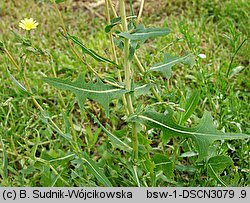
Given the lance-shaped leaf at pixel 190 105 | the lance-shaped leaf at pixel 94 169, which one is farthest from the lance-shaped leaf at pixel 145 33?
the lance-shaped leaf at pixel 94 169

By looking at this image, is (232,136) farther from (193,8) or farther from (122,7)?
(193,8)

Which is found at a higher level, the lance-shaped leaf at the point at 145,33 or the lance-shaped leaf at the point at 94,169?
the lance-shaped leaf at the point at 145,33

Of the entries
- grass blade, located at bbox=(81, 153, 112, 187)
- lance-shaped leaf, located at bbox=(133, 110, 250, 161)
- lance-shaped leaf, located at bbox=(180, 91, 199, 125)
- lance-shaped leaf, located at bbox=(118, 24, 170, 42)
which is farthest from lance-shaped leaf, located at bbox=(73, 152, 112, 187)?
lance-shaped leaf, located at bbox=(118, 24, 170, 42)

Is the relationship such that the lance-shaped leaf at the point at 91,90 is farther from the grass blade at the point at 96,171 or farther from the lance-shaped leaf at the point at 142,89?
the grass blade at the point at 96,171

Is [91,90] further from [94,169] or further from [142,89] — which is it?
[94,169]

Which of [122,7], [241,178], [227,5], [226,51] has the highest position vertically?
[122,7]

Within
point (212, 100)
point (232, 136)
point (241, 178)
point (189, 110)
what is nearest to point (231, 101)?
point (212, 100)
